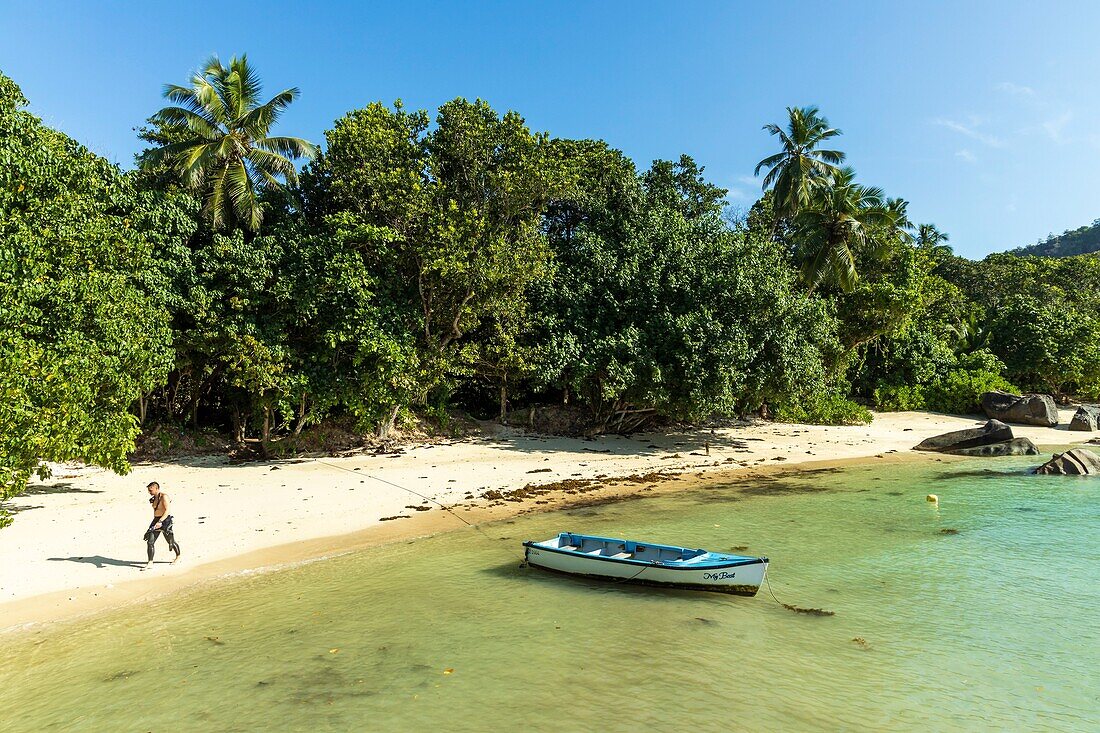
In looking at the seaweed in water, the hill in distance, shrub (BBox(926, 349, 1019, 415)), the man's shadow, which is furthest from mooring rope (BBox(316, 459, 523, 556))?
the hill in distance

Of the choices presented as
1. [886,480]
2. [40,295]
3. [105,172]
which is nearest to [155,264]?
[105,172]

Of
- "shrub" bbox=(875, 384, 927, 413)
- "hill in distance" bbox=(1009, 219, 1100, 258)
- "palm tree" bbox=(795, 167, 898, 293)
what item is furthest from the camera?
"hill in distance" bbox=(1009, 219, 1100, 258)

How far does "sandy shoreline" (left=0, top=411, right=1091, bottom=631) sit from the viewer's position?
40.9ft

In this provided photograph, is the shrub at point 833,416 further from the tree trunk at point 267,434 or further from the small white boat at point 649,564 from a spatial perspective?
the tree trunk at point 267,434

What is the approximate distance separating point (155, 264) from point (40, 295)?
600 cm

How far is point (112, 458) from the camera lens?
53.9 ft

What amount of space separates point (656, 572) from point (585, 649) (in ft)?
9.12

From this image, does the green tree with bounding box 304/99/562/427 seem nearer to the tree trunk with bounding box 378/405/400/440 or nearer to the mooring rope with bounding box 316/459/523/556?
the tree trunk with bounding box 378/405/400/440

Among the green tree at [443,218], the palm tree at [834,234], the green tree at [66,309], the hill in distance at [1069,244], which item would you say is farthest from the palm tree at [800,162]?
the hill in distance at [1069,244]

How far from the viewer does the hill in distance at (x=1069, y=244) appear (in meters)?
125

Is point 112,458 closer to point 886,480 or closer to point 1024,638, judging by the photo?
point 1024,638

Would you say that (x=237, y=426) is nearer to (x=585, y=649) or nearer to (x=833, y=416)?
(x=585, y=649)

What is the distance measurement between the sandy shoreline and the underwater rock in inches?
246

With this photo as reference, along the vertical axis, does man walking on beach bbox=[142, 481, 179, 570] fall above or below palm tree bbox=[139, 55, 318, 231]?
below
